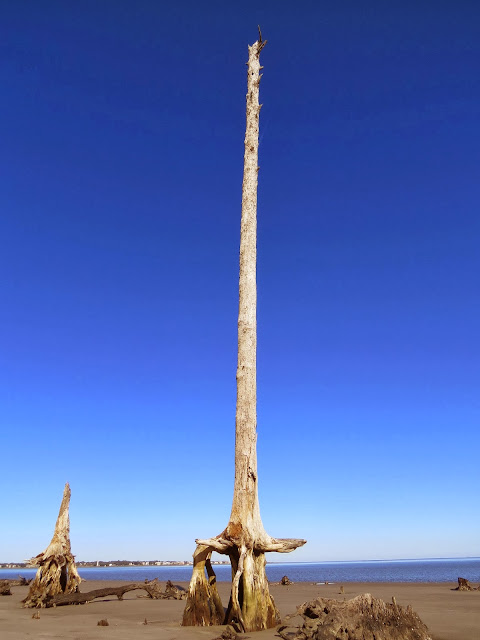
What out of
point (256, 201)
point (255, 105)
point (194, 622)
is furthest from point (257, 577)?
point (255, 105)

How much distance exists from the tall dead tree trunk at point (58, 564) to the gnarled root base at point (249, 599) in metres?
10.3

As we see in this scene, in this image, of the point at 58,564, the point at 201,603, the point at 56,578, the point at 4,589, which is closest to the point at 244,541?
the point at 201,603

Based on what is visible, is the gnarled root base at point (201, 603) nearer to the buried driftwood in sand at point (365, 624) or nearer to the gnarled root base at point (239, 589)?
the gnarled root base at point (239, 589)

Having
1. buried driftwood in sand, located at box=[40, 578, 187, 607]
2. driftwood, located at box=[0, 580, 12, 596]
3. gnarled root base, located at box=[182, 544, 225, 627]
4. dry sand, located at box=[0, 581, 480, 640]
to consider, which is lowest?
driftwood, located at box=[0, 580, 12, 596]

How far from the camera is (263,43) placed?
44.1 feet

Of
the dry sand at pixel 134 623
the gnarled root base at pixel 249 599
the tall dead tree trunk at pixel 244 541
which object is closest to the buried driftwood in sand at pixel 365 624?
the dry sand at pixel 134 623

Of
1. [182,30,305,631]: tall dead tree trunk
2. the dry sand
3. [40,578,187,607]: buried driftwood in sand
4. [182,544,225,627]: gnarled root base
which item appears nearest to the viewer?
the dry sand

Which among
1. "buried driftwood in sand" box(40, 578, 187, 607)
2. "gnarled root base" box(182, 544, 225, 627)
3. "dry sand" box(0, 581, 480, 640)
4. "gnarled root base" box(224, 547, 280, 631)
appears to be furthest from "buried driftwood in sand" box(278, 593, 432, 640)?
"buried driftwood in sand" box(40, 578, 187, 607)

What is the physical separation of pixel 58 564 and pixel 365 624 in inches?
547

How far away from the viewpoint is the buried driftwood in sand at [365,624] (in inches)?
265

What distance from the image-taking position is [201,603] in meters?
9.46

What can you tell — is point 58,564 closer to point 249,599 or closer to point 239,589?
point 239,589

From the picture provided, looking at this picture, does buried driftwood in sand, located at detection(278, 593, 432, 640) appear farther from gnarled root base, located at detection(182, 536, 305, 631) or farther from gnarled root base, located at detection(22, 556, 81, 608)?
gnarled root base, located at detection(22, 556, 81, 608)

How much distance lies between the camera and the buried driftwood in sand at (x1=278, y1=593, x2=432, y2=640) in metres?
6.73
